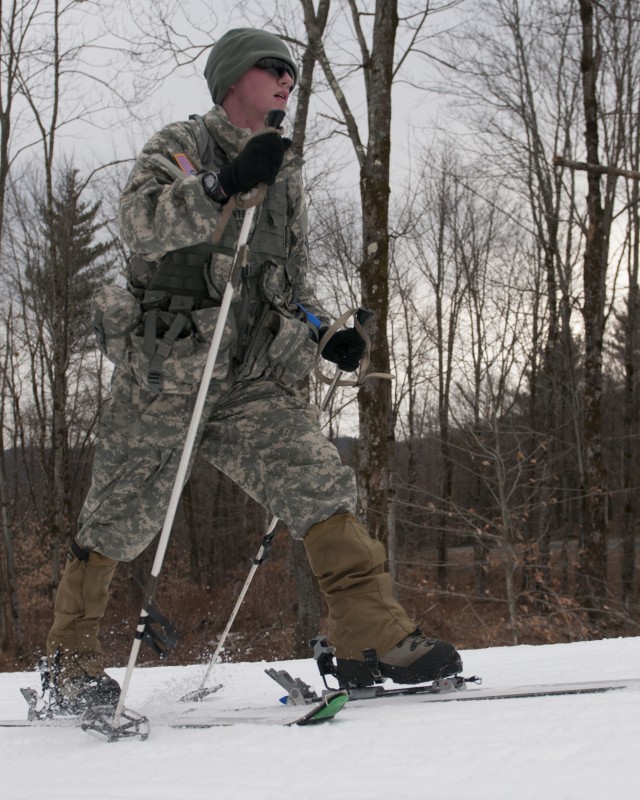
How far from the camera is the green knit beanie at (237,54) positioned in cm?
254

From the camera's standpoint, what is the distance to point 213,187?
2111mm

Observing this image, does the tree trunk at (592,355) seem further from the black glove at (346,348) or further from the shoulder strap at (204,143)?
the shoulder strap at (204,143)

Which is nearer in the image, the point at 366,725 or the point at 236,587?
the point at 366,725

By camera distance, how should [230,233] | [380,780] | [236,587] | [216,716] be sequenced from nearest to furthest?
1. [380,780]
2. [216,716]
3. [230,233]
4. [236,587]

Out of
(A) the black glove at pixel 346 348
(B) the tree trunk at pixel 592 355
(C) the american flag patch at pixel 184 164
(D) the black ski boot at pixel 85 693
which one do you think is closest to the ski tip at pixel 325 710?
(D) the black ski boot at pixel 85 693

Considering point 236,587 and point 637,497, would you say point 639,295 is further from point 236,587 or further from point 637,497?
point 236,587

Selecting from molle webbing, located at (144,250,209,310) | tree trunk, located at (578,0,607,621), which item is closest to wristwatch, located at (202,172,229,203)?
molle webbing, located at (144,250,209,310)

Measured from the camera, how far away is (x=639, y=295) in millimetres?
18016

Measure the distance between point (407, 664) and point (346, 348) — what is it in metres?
1.15

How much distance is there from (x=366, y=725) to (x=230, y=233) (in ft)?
5.20

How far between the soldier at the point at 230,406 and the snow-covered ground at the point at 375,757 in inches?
12.4

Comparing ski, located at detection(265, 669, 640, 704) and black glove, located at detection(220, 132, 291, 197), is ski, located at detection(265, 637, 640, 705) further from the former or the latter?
black glove, located at detection(220, 132, 291, 197)

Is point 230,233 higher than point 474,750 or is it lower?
higher

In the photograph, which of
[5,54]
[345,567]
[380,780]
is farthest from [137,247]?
[5,54]
